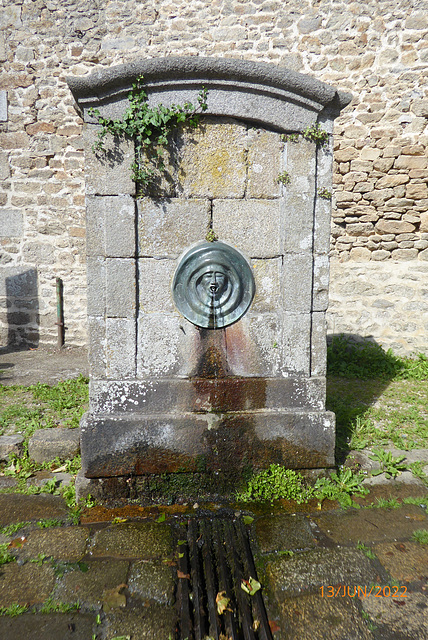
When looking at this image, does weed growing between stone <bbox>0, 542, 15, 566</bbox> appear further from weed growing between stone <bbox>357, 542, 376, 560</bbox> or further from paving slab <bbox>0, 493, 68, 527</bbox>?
weed growing between stone <bbox>357, 542, 376, 560</bbox>

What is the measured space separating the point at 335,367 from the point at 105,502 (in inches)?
151

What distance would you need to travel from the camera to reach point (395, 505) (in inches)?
112

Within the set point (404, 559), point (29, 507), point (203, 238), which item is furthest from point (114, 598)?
point (203, 238)

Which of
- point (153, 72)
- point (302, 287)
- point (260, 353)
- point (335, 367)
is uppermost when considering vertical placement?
point (153, 72)

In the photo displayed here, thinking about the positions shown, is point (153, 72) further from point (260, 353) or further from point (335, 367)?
point (335, 367)

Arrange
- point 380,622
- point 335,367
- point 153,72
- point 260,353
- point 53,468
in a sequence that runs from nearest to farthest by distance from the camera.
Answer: point 380,622 → point 153,72 → point 260,353 → point 53,468 → point 335,367

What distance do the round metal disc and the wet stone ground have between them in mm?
1230

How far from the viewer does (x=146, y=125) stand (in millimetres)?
2713

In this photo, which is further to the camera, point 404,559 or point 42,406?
point 42,406

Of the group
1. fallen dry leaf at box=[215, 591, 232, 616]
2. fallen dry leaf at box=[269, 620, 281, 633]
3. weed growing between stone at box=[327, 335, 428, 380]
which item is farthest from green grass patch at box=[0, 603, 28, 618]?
weed growing between stone at box=[327, 335, 428, 380]

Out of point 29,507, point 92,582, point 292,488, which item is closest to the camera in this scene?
point 92,582

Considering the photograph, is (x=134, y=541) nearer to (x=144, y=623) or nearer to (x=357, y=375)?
(x=144, y=623)

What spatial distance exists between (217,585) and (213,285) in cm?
165

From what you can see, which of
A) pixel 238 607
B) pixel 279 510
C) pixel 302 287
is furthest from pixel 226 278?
pixel 238 607
